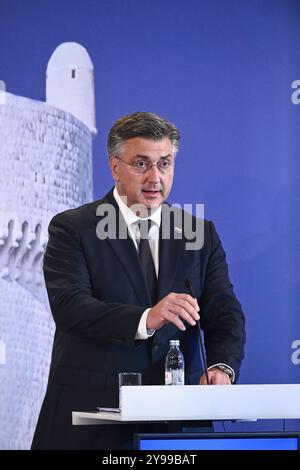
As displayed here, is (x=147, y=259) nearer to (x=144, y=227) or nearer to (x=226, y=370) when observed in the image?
(x=144, y=227)

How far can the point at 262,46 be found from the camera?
5180 millimetres

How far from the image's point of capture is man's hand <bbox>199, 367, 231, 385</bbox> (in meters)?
3.14

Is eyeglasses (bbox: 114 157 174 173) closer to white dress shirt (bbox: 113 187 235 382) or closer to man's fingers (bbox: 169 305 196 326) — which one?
white dress shirt (bbox: 113 187 235 382)

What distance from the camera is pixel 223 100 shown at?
5.14 metres

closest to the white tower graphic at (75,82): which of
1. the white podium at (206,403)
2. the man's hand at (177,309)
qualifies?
the man's hand at (177,309)

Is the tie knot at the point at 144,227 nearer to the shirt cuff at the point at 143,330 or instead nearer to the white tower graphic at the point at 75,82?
the shirt cuff at the point at 143,330

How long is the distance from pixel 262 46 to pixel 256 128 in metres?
0.43

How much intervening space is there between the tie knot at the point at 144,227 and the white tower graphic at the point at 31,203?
50.7 inches

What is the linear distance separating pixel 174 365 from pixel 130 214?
0.62 m

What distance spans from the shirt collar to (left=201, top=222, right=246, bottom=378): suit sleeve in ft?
0.65

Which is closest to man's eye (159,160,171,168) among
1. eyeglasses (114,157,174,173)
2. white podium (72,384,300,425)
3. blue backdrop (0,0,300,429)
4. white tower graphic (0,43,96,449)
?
eyeglasses (114,157,174,173)

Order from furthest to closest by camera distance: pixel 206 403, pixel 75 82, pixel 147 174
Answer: pixel 75 82 → pixel 147 174 → pixel 206 403

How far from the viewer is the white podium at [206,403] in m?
2.73

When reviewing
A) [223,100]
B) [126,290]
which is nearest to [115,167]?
[126,290]
